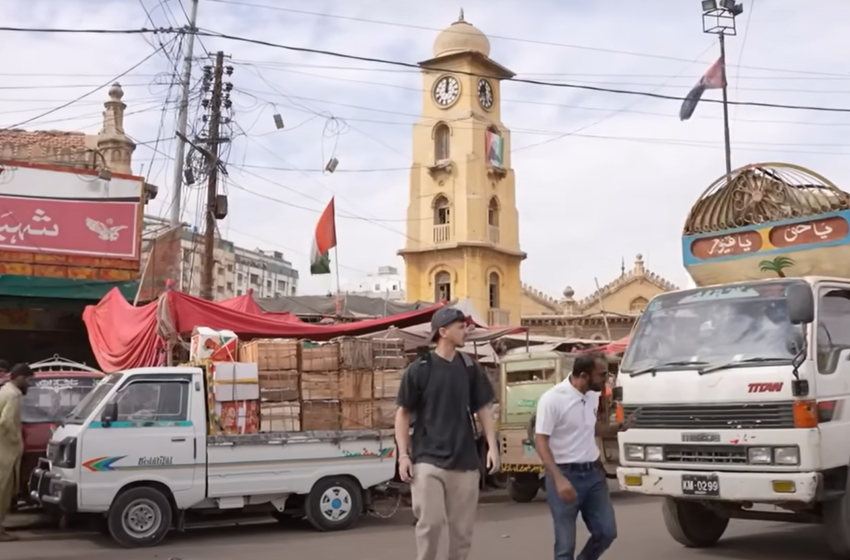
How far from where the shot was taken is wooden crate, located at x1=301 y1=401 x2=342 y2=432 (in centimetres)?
1083

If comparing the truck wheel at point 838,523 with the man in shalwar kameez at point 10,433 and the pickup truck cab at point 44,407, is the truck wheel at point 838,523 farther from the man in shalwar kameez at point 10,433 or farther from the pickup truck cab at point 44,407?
the pickup truck cab at point 44,407

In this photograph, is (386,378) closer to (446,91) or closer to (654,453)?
(654,453)

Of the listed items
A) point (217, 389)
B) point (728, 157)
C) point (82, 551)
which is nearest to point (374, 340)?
point (217, 389)

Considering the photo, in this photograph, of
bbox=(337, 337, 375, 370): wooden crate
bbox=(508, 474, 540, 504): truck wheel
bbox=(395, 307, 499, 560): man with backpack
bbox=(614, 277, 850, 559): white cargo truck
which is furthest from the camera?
bbox=(508, 474, 540, 504): truck wheel

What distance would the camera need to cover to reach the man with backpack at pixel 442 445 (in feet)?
18.0

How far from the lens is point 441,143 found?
47.1m

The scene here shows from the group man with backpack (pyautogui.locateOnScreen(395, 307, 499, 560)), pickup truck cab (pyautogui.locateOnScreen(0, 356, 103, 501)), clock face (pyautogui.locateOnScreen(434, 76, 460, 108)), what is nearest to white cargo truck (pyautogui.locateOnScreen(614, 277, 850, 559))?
man with backpack (pyautogui.locateOnScreen(395, 307, 499, 560))

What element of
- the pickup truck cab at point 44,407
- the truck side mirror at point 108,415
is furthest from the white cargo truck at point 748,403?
the pickup truck cab at point 44,407

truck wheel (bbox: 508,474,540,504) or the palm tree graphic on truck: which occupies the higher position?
the palm tree graphic on truck

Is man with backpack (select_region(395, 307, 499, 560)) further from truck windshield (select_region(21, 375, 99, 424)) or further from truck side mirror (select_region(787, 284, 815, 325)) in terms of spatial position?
truck windshield (select_region(21, 375, 99, 424))

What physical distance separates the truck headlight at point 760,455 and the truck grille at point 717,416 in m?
0.16

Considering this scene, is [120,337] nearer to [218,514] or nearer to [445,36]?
[218,514]

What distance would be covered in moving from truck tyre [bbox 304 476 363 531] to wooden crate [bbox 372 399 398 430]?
81 cm

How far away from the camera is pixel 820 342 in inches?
297
